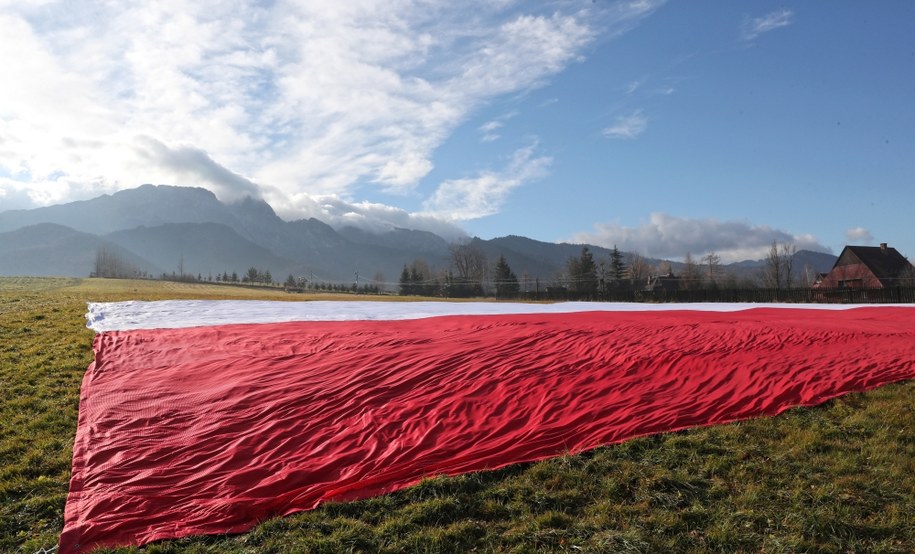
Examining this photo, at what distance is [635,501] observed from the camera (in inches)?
154

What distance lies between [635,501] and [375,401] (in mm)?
3435

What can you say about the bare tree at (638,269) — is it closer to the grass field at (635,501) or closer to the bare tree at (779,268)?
the bare tree at (779,268)

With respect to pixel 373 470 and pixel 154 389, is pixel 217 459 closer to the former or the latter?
pixel 373 470

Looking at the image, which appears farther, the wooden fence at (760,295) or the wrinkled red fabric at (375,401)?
the wooden fence at (760,295)

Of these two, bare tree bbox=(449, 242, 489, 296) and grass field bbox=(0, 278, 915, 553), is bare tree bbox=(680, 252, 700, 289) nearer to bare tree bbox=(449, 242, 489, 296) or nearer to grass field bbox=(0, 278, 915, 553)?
bare tree bbox=(449, 242, 489, 296)

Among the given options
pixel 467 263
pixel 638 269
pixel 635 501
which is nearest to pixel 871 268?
pixel 638 269

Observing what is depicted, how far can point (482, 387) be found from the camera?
6637 millimetres

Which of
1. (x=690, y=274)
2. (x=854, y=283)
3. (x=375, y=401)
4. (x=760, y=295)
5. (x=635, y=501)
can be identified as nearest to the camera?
(x=635, y=501)

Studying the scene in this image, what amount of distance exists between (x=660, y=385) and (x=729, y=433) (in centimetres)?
163

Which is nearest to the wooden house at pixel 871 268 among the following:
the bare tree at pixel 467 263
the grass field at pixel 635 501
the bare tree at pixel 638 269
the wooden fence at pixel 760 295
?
the wooden fence at pixel 760 295

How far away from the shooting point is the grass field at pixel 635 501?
11.1 feet

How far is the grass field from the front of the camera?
3.39 m

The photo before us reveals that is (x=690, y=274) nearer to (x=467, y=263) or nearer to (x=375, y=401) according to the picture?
(x=467, y=263)

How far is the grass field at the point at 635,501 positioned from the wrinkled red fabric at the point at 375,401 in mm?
228
